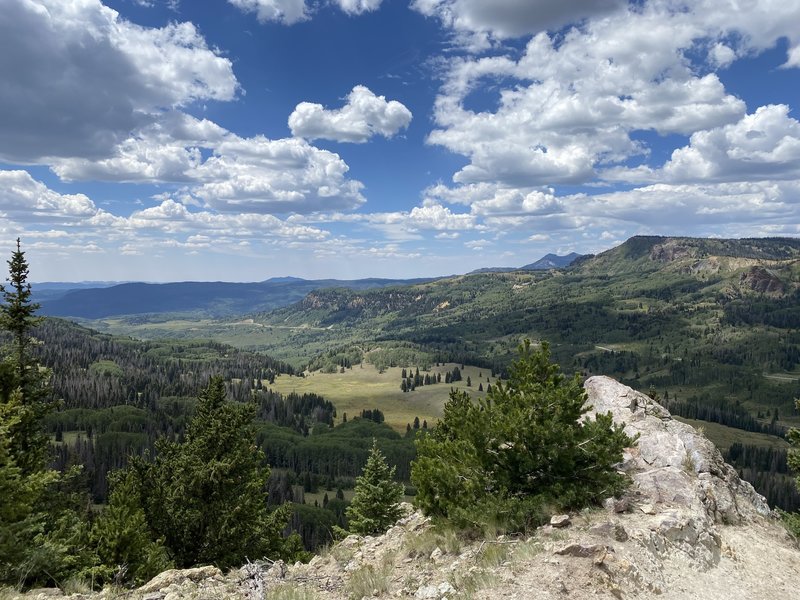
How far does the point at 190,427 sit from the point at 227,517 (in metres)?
6.85

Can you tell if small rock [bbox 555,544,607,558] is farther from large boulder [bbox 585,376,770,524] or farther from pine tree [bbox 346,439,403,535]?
pine tree [bbox 346,439,403,535]

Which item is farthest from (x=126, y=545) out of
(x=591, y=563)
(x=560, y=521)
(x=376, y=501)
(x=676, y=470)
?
(x=676, y=470)

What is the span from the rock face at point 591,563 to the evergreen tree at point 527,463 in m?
0.93

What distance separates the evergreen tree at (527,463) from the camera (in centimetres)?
1827

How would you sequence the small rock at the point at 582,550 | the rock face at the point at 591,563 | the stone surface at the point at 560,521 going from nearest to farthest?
the rock face at the point at 591,563 < the small rock at the point at 582,550 < the stone surface at the point at 560,521

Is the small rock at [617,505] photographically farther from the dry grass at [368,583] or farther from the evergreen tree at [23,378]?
the evergreen tree at [23,378]

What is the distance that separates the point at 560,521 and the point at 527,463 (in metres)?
2.47

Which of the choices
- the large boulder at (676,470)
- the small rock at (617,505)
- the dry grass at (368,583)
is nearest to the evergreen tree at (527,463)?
the small rock at (617,505)

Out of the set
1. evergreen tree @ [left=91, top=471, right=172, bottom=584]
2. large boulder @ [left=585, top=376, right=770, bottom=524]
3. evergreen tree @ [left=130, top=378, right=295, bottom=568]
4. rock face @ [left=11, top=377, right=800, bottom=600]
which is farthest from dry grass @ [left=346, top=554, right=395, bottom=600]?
evergreen tree @ [left=130, top=378, right=295, bottom=568]

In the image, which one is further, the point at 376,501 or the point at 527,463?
the point at 376,501

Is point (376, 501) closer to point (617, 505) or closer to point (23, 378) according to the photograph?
point (23, 378)

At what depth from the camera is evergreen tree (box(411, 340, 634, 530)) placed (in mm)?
18266

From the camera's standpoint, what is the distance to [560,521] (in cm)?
1697

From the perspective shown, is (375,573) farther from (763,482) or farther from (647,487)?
(763,482)
